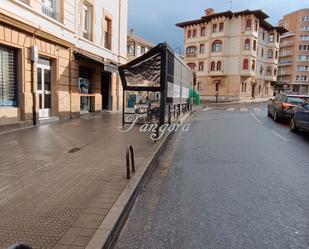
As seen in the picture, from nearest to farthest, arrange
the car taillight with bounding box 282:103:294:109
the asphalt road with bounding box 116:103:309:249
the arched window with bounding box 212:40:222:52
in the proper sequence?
the asphalt road with bounding box 116:103:309:249
the car taillight with bounding box 282:103:294:109
the arched window with bounding box 212:40:222:52

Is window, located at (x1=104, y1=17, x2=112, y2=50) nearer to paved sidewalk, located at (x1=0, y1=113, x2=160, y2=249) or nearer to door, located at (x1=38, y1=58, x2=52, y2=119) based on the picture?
door, located at (x1=38, y1=58, x2=52, y2=119)

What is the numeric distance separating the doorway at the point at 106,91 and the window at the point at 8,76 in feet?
33.3

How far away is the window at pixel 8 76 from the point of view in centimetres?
1027

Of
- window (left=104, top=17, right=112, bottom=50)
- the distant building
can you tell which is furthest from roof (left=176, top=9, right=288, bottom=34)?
window (left=104, top=17, right=112, bottom=50)

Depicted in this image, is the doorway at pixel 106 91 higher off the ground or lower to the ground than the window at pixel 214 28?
lower

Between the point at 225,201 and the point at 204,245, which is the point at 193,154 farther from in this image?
the point at 204,245

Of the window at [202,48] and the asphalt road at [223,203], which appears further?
the window at [202,48]

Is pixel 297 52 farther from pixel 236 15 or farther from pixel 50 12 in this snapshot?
pixel 50 12

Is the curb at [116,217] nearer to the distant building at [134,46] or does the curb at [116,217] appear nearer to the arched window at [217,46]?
the distant building at [134,46]

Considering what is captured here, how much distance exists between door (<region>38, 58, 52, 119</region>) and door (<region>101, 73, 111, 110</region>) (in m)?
7.62

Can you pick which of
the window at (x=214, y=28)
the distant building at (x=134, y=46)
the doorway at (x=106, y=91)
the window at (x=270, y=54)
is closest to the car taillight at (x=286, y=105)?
the doorway at (x=106, y=91)

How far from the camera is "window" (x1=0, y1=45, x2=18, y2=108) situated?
33.7ft

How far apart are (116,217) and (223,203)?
176 centimetres

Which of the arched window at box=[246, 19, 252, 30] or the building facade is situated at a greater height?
the arched window at box=[246, 19, 252, 30]
